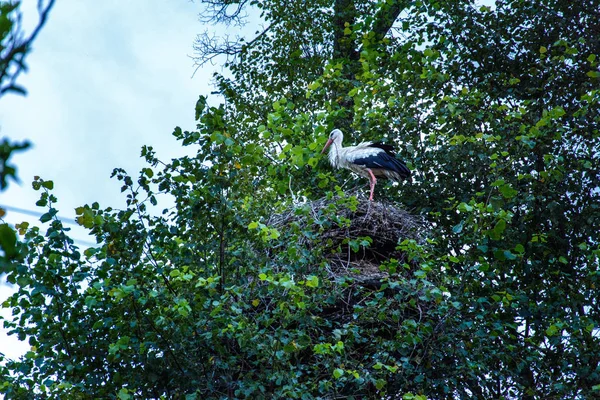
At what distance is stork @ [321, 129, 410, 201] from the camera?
30.5 feet

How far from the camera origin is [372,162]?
30.6 ft

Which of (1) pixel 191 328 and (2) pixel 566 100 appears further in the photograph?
(2) pixel 566 100

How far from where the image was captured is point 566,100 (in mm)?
A: 10523

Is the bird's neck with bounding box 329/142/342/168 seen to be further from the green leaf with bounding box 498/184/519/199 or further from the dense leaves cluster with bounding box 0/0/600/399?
the green leaf with bounding box 498/184/519/199

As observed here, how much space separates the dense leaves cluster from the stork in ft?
1.35

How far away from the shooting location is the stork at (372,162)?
929 centimetres

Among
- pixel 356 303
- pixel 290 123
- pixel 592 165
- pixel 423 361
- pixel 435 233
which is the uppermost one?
pixel 290 123

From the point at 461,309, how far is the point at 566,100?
429 centimetres

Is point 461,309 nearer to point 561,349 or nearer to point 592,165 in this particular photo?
point 561,349

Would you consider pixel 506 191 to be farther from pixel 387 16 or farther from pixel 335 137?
Result: pixel 387 16

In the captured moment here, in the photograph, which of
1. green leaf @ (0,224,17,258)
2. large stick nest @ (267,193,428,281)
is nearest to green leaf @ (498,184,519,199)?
large stick nest @ (267,193,428,281)

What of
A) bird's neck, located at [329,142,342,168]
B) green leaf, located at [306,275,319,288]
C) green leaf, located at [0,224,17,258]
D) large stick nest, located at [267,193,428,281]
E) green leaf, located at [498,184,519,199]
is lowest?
green leaf, located at [0,224,17,258]

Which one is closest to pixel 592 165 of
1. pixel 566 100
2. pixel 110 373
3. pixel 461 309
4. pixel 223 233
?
pixel 566 100

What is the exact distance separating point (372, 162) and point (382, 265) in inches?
90.3
